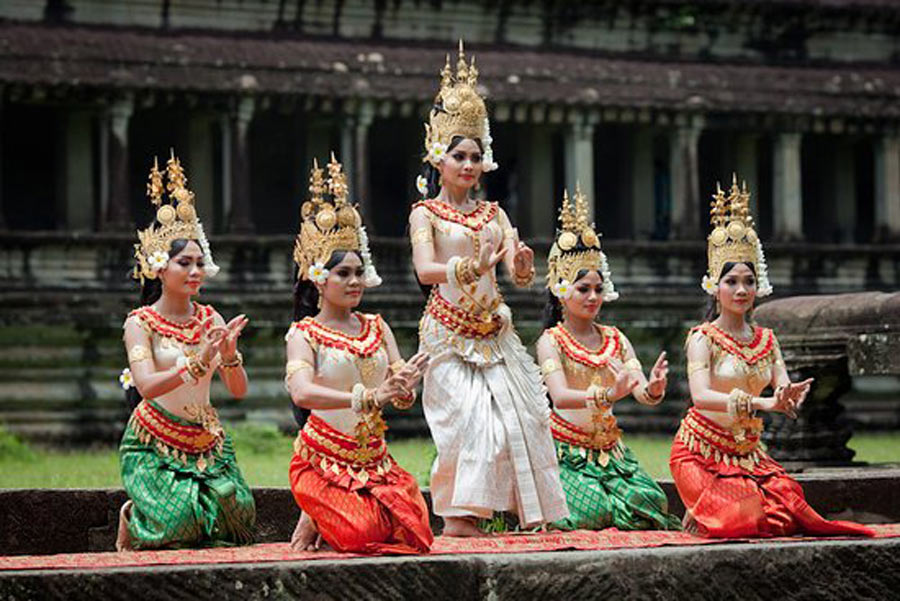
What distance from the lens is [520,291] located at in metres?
19.9

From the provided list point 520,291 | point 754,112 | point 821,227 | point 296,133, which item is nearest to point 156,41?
point 296,133

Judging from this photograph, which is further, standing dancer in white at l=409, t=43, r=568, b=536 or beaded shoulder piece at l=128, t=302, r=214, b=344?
standing dancer in white at l=409, t=43, r=568, b=536

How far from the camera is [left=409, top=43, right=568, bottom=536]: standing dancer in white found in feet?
28.1

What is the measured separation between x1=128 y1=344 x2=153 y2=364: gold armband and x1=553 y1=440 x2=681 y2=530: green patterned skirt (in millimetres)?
2102

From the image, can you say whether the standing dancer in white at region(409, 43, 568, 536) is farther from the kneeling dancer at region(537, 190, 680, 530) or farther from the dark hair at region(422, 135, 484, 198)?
the kneeling dancer at region(537, 190, 680, 530)

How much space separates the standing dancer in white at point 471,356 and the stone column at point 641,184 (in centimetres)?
1470

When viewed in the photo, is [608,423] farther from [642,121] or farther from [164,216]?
[642,121]

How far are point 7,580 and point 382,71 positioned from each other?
45.8 feet

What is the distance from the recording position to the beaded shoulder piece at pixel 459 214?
28.8 ft

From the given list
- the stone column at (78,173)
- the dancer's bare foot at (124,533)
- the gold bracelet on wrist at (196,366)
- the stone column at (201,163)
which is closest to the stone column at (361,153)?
the stone column at (201,163)

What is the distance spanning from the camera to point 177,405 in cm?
838

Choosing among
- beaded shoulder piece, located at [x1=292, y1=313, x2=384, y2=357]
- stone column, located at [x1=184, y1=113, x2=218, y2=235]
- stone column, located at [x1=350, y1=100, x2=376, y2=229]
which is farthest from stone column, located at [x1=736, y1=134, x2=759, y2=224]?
beaded shoulder piece, located at [x1=292, y1=313, x2=384, y2=357]

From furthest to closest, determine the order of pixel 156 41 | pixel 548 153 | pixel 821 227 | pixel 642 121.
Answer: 1. pixel 821 227
2. pixel 548 153
3. pixel 642 121
4. pixel 156 41

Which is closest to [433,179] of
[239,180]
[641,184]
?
[239,180]
